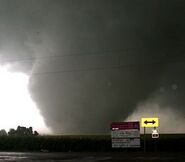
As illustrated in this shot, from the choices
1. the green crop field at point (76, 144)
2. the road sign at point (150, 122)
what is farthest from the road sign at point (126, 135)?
the road sign at point (150, 122)

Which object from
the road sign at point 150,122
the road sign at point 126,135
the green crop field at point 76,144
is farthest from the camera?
the green crop field at point 76,144

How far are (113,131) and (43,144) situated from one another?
13.4m

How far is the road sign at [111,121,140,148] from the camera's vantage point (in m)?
52.3

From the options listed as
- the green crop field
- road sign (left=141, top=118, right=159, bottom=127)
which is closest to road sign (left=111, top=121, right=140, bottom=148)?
the green crop field

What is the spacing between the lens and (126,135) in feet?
173

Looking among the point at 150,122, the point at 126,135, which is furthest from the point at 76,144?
the point at 150,122

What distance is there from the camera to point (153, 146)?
5459 centimetres

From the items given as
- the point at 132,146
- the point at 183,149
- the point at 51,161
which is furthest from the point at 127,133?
the point at 51,161

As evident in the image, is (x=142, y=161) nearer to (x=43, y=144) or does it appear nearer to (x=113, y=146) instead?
(x=113, y=146)

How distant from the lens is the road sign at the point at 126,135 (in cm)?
5231

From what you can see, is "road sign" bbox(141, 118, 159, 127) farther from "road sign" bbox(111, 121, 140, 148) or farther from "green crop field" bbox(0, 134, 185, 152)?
"green crop field" bbox(0, 134, 185, 152)

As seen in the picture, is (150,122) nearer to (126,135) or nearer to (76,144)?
(126,135)

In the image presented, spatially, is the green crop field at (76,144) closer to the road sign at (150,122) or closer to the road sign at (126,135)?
the road sign at (126,135)

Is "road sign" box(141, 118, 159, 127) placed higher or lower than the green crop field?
higher
